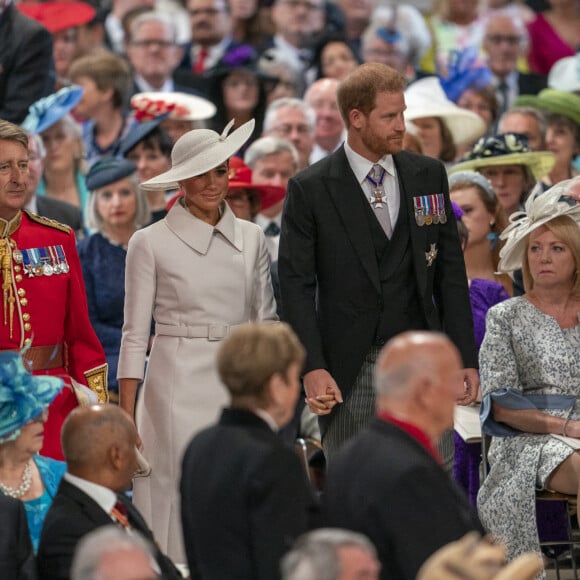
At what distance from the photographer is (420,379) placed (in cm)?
427

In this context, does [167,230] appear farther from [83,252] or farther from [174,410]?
[83,252]

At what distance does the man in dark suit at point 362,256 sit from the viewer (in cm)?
629

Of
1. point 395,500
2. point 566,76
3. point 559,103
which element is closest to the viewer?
point 395,500

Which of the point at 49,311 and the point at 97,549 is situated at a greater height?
the point at 49,311

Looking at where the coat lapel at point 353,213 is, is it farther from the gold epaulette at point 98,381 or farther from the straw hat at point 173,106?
the straw hat at point 173,106

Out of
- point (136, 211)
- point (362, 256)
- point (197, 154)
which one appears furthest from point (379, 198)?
point (136, 211)

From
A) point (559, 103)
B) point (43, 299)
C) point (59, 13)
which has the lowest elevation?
point (43, 299)

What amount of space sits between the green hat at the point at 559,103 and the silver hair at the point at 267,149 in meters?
1.82

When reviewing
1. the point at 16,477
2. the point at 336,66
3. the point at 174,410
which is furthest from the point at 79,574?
the point at 336,66

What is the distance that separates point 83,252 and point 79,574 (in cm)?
495

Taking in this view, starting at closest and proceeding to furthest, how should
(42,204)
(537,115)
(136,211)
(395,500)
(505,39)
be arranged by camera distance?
1. (395,500)
2. (136,211)
3. (42,204)
4. (537,115)
5. (505,39)

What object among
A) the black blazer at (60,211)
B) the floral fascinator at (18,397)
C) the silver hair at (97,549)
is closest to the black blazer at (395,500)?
the silver hair at (97,549)

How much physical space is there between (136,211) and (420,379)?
4.67 metres

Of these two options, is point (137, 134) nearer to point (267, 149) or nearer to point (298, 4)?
point (267, 149)
